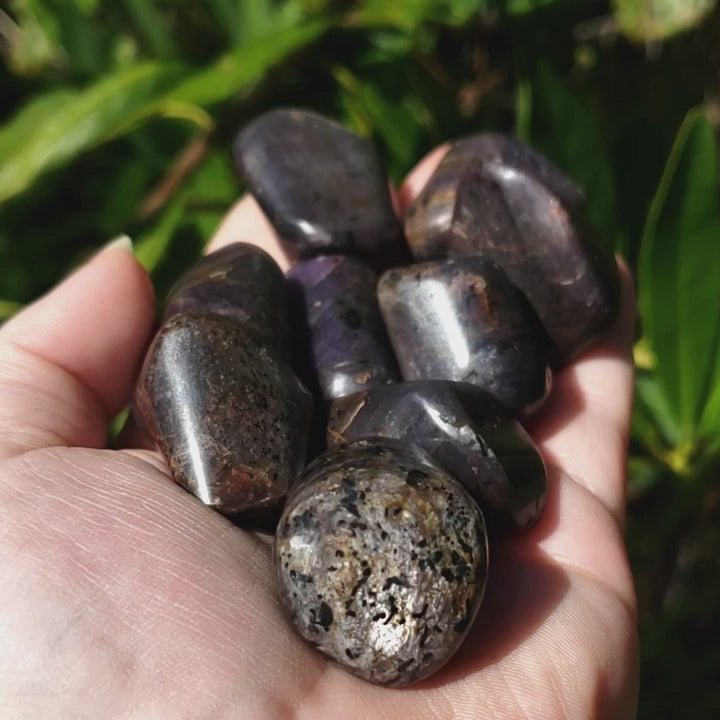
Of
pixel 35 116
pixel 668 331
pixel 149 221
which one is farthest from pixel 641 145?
pixel 35 116

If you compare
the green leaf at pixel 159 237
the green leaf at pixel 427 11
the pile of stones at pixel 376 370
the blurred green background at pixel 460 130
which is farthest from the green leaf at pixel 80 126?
the green leaf at pixel 427 11

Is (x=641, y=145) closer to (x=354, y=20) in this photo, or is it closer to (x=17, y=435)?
(x=354, y=20)

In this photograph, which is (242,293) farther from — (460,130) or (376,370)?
(460,130)

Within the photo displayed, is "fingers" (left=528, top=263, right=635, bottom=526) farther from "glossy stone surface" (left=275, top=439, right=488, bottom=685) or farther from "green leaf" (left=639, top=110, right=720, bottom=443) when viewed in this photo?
"glossy stone surface" (left=275, top=439, right=488, bottom=685)

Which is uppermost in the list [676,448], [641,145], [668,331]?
[641,145]

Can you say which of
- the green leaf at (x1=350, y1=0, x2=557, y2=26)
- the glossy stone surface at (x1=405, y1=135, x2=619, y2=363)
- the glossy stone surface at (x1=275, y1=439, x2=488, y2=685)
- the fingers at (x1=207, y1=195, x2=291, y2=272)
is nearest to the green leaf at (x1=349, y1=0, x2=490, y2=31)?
the green leaf at (x1=350, y1=0, x2=557, y2=26)

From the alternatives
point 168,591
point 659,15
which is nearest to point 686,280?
point 659,15

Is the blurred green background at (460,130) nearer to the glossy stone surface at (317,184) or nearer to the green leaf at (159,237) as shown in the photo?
the green leaf at (159,237)
